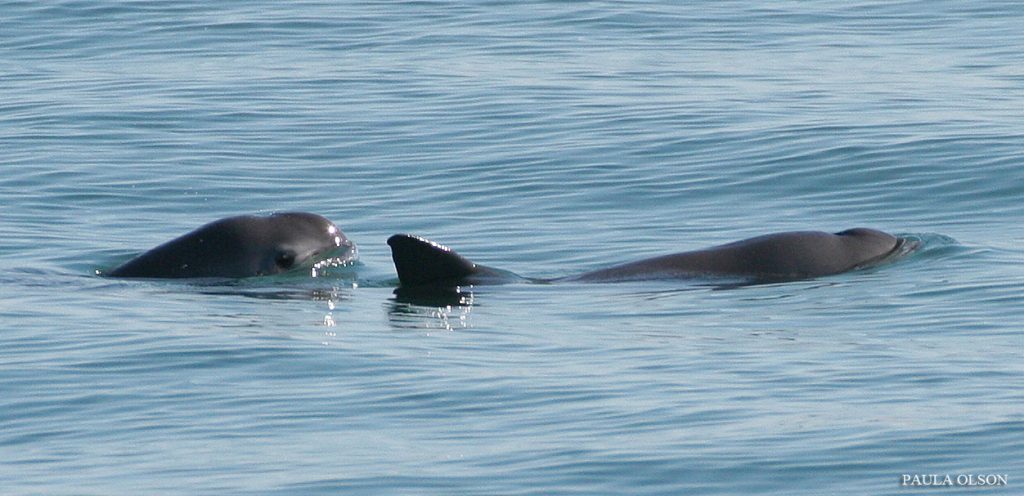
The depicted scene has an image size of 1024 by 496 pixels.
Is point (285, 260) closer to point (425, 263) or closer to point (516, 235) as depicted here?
point (425, 263)

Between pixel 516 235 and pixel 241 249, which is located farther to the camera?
pixel 516 235

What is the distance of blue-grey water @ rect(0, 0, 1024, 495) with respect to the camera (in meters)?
10.7

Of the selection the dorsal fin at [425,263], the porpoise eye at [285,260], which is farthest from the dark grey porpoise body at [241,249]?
the dorsal fin at [425,263]

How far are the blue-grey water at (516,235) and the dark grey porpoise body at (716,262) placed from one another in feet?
0.80

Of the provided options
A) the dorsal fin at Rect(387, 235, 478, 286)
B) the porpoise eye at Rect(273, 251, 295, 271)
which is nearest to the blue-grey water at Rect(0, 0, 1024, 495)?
the dorsal fin at Rect(387, 235, 478, 286)

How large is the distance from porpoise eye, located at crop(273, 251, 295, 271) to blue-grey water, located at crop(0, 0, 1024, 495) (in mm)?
419

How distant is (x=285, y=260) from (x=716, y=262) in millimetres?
3268

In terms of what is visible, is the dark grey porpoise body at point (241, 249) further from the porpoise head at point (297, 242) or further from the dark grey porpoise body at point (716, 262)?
the dark grey porpoise body at point (716, 262)

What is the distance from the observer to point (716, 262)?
16.0 m

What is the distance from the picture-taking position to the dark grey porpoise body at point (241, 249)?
16453 millimetres

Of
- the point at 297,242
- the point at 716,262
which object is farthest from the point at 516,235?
the point at 716,262

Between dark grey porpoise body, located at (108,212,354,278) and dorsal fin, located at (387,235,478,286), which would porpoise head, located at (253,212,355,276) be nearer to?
dark grey porpoise body, located at (108,212,354,278)

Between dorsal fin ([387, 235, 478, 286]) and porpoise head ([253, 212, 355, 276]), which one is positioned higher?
porpoise head ([253, 212, 355, 276])

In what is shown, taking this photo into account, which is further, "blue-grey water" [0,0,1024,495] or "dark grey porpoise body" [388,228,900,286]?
"dark grey porpoise body" [388,228,900,286]
